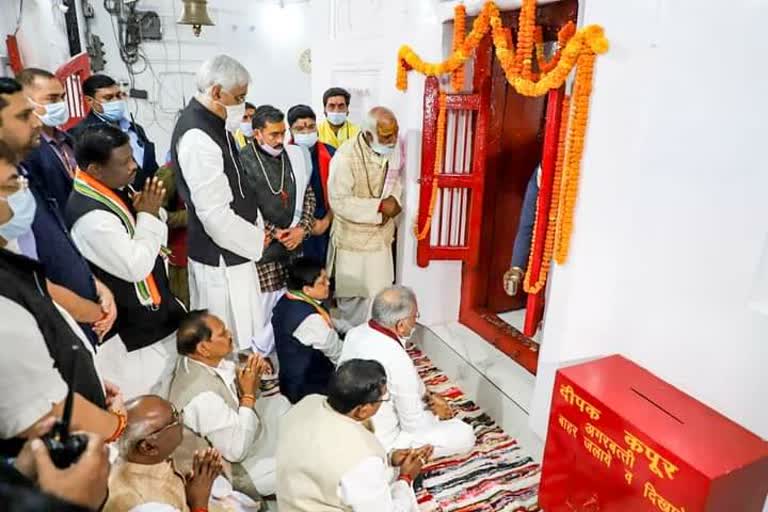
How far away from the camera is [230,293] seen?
104 inches

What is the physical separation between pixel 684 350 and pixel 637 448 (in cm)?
42

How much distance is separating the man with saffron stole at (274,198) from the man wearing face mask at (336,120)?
49 cm

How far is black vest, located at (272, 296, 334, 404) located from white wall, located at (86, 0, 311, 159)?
5.41m

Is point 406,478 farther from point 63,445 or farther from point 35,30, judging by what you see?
point 35,30

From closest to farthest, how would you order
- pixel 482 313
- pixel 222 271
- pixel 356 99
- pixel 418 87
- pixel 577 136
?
pixel 577 136 < pixel 222 271 < pixel 418 87 < pixel 482 313 < pixel 356 99

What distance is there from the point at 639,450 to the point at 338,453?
93 centimetres

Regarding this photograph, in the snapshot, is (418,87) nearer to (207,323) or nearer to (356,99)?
(356,99)

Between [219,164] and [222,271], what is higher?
[219,164]

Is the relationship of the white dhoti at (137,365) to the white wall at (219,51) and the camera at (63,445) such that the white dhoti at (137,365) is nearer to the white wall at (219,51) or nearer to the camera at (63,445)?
the camera at (63,445)

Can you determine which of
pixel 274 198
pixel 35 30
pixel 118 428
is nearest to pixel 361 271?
pixel 274 198

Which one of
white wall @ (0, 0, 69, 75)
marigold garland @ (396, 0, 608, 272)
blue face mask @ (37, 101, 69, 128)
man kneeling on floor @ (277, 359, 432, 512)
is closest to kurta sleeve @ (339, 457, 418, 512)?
man kneeling on floor @ (277, 359, 432, 512)

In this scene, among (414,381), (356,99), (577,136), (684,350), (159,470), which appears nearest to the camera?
(159,470)

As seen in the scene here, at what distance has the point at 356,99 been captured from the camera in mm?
4062

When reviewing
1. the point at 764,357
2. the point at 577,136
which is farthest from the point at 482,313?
the point at 764,357
